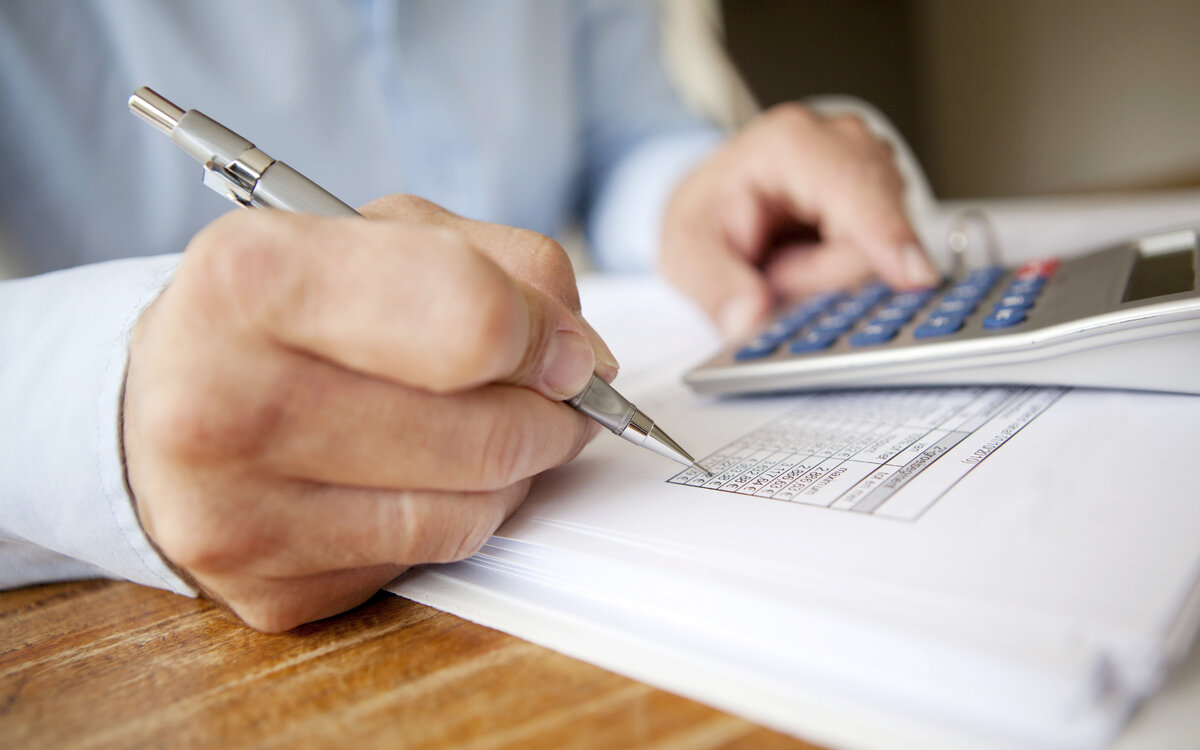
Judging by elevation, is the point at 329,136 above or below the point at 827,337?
above

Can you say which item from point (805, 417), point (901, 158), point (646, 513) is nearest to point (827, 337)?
point (805, 417)

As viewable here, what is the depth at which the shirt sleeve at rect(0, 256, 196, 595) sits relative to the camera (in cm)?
24

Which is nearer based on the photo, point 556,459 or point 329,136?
point 556,459

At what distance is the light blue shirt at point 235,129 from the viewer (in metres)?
0.26

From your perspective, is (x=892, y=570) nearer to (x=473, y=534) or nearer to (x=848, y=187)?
(x=473, y=534)

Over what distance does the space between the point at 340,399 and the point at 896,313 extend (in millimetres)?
287

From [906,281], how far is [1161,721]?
1.11 feet

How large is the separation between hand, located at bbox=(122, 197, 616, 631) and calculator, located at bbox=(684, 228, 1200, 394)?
0.15 m

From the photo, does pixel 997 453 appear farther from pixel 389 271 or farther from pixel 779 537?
pixel 389 271

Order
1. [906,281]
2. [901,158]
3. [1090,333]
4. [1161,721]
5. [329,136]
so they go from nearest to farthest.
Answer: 1. [1161,721]
2. [1090,333]
3. [906,281]
4. [329,136]
5. [901,158]

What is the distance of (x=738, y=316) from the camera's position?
1.73 ft

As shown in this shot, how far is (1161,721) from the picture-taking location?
6.0 inches

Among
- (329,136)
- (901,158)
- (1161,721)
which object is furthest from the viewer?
(901,158)

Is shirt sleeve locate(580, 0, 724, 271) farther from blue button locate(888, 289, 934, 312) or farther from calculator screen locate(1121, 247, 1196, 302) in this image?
calculator screen locate(1121, 247, 1196, 302)
